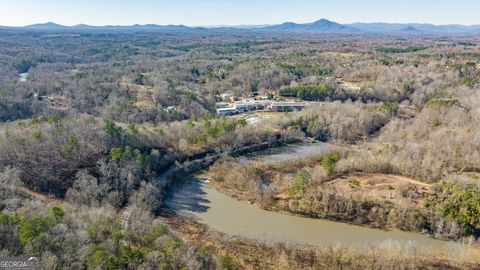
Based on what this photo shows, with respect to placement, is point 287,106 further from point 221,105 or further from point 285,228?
point 285,228

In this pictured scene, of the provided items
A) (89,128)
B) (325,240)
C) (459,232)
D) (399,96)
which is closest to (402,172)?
(459,232)

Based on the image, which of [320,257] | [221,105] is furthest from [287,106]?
[320,257]

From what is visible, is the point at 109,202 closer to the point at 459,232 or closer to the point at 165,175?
the point at 165,175

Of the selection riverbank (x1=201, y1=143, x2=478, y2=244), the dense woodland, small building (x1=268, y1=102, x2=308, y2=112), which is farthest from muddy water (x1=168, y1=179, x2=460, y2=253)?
small building (x1=268, y1=102, x2=308, y2=112)

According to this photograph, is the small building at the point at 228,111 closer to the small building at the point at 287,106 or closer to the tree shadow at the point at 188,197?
the small building at the point at 287,106

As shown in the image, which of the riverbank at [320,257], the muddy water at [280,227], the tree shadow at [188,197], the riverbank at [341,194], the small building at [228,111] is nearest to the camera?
the riverbank at [320,257]

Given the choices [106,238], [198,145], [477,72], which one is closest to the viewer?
[106,238]

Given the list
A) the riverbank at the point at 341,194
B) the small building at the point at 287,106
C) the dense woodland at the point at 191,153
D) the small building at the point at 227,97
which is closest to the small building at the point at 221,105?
the dense woodland at the point at 191,153
